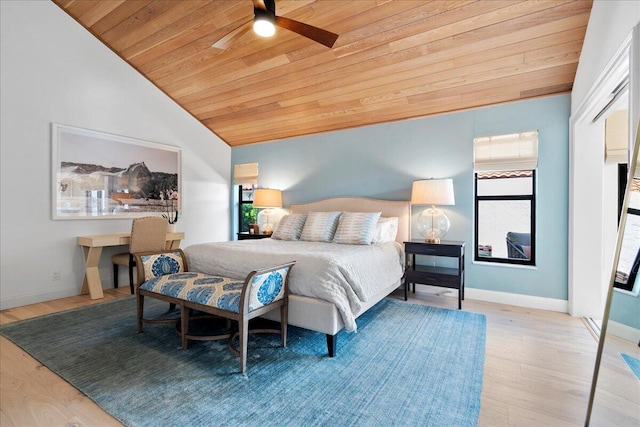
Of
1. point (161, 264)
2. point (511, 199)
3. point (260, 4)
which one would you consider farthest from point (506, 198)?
point (161, 264)

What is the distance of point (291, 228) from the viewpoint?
4.07m

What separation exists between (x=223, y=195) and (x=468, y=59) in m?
4.47

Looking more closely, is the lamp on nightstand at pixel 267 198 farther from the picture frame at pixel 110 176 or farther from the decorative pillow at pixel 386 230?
the decorative pillow at pixel 386 230

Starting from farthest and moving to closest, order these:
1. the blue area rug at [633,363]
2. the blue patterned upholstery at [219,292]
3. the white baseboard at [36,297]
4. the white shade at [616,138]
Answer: the white baseboard at [36,297] < the white shade at [616,138] < the blue patterned upholstery at [219,292] < the blue area rug at [633,363]

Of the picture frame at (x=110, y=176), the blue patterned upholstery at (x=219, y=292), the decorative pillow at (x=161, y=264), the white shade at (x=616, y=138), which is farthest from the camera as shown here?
the picture frame at (x=110, y=176)

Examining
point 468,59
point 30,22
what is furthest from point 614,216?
point 30,22

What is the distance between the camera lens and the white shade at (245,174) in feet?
18.3

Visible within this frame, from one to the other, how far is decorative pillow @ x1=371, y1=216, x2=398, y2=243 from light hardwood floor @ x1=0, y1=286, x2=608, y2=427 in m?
1.36

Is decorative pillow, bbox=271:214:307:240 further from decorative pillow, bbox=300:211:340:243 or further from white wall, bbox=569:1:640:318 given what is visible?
white wall, bbox=569:1:640:318

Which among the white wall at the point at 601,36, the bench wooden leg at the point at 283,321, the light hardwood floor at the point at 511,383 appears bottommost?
the light hardwood floor at the point at 511,383

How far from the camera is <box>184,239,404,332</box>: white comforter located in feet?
7.39

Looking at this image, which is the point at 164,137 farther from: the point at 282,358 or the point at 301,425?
the point at 301,425

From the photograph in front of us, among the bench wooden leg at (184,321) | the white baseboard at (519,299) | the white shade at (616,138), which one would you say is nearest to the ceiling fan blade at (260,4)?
the bench wooden leg at (184,321)

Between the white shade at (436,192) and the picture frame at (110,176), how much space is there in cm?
375
